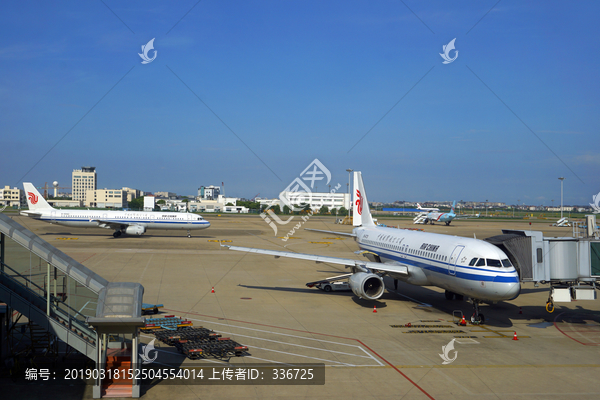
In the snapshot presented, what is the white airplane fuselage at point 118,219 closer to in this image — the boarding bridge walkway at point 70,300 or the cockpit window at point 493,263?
the boarding bridge walkway at point 70,300

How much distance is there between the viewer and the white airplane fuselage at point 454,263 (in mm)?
21781

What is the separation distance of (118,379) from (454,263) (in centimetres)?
1771

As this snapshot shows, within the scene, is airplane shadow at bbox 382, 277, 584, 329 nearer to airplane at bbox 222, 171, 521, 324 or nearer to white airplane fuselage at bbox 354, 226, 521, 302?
airplane at bbox 222, 171, 521, 324

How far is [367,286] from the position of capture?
27.0m

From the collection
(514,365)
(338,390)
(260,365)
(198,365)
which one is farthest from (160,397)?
(514,365)

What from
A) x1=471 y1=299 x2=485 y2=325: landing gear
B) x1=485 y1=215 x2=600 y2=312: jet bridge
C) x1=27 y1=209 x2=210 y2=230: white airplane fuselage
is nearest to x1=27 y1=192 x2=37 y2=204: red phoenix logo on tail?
x1=27 y1=209 x2=210 y2=230: white airplane fuselage

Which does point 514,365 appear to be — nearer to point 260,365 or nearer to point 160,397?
point 260,365

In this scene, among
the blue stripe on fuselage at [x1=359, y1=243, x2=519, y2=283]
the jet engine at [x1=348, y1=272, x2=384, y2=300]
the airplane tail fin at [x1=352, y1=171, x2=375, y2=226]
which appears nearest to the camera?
the blue stripe on fuselage at [x1=359, y1=243, x2=519, y2=283]

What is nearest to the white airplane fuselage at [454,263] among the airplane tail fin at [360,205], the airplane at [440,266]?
the airplane at [440,266]

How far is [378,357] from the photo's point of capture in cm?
1802

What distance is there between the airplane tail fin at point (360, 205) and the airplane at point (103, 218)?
3600 centimetres

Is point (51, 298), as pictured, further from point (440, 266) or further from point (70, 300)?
point (440, 266)

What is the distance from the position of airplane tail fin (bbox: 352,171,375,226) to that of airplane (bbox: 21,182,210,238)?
118 ft

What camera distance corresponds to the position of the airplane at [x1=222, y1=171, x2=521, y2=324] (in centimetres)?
2195
